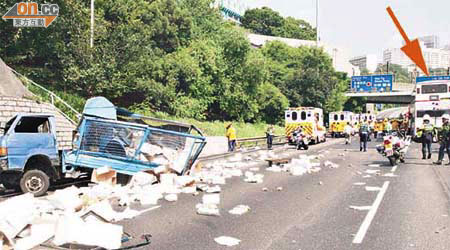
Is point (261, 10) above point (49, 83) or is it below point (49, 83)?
above

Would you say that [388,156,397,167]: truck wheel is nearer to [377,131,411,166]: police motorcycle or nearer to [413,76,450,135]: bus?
[377,131,411,166]: police motorcycle

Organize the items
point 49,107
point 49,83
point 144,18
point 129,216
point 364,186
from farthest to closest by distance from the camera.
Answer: point 144,18
point 49,83
point 49,107
point 364,186
point 129,216

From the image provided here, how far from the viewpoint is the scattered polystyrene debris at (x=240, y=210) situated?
8555 mm

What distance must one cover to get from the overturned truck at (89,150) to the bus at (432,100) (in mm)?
25293

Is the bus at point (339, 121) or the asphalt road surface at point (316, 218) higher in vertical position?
the bus at point (339, 121)

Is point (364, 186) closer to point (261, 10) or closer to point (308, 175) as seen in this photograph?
point (308, 175)

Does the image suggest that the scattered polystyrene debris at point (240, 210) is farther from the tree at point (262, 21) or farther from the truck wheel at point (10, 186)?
the tree at point (262, 21)

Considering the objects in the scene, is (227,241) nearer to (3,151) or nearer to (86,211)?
(86,211)

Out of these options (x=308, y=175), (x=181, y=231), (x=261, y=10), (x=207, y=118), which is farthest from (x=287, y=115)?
(x=261, y=10)

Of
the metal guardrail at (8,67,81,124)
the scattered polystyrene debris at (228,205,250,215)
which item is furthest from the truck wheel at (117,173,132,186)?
the metal guardrail at (8,67,81,124)

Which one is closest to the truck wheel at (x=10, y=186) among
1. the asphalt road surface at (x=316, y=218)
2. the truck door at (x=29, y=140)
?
the truck door at (x=29, y=140)

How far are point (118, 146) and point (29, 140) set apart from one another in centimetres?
198

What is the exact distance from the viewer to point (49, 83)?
27.8 meters

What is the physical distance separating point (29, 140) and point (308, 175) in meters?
8.00
